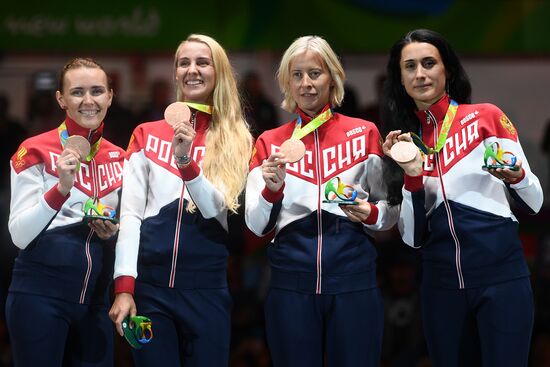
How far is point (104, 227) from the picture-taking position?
13.2 ft

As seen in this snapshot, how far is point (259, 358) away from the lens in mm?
6836

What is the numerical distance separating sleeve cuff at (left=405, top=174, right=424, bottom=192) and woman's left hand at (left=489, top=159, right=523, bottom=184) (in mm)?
255

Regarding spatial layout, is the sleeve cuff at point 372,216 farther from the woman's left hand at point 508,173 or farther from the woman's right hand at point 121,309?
the woman's right hand at point 121,309

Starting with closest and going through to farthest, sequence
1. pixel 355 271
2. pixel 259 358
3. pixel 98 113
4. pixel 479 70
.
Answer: pixel 355 271
pixel 98 113
pixel 259 358
pixel 479 70

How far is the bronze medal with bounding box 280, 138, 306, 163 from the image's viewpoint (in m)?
3.80

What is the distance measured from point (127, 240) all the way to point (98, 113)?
557 millimetres

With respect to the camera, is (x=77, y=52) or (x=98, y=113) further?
(x=77, y=52)

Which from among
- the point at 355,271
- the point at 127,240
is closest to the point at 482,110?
the point at 355,271

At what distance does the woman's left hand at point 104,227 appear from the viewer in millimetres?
4020

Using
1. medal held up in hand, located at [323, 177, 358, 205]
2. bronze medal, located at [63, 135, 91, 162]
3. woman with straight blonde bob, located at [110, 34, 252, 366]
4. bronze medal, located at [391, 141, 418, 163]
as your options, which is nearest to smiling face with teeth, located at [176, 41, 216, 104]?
woman with straight blonde bob, located at [110, 34, 252, 366]

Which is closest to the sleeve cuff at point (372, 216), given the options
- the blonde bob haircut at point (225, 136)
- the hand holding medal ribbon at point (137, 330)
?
the blonde bob haircut at point (225, 136)

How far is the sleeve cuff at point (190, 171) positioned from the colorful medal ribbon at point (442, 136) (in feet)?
2.62

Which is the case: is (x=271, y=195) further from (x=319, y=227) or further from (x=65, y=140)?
(x=65, y=140)

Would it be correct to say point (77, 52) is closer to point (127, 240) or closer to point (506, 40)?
point (506, 40)
